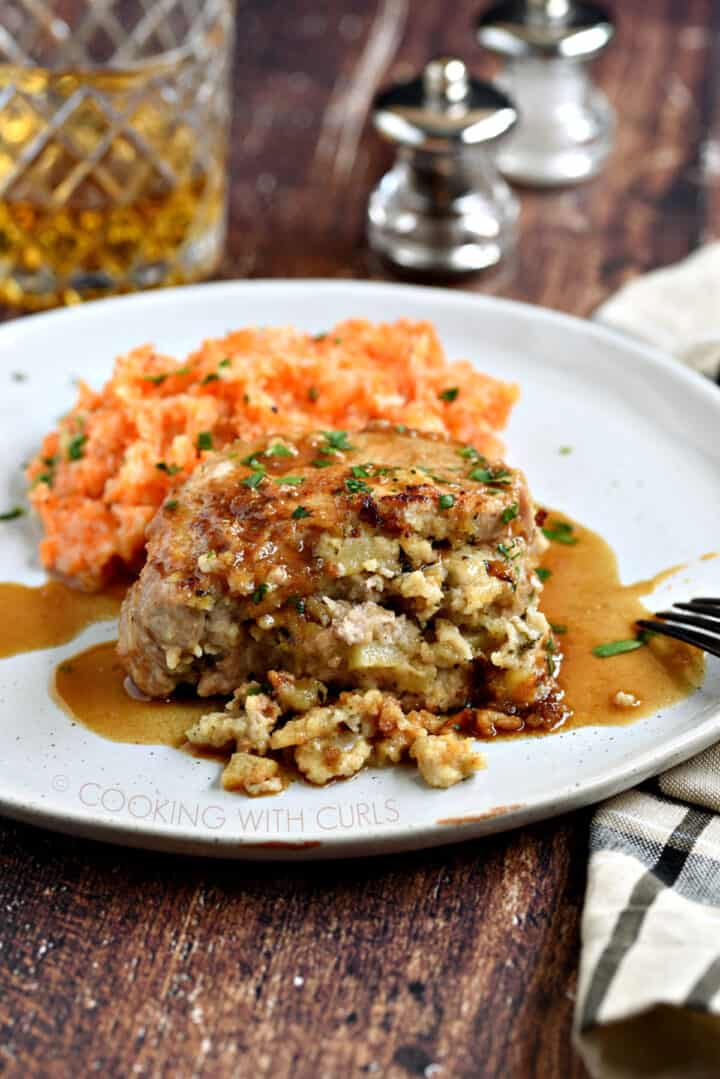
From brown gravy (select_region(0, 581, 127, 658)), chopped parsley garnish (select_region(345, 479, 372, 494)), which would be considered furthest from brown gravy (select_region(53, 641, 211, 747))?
chopped parsley garnish (select_region(345, 479, 372, 494))

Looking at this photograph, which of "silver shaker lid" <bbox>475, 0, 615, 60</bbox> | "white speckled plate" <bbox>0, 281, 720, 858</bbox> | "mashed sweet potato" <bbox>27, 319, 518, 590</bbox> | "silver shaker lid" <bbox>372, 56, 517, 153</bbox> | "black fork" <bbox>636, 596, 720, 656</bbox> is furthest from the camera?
"silver shaker lid" <bbox>475, 0, 615, 60</bbox>

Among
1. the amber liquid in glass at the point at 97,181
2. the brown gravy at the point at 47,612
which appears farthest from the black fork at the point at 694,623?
the amber liquid in glass at the point at 97,181

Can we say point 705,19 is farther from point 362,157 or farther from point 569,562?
point 569,562

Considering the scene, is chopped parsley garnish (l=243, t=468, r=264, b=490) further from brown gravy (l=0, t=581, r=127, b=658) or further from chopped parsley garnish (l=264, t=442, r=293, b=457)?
brown gravy (l=0, t=581, r=127, b=658)

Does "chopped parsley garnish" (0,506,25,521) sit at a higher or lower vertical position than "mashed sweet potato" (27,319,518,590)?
lower

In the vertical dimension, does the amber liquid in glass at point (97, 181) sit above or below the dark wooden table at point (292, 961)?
above

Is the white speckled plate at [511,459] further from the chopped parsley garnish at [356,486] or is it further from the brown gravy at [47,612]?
the chopped parsley garnish at [356,486]

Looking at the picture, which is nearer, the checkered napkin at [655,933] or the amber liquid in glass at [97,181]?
the checkered napkin at [655,933]
